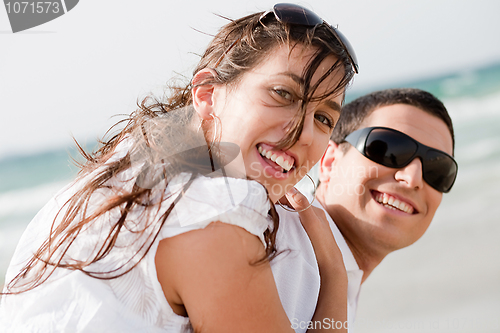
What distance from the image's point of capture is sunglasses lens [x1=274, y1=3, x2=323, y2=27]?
6.70 ft

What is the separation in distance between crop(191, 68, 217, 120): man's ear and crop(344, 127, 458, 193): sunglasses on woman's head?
1.49 m

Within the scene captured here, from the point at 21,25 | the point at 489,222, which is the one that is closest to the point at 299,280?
the point at 489,222

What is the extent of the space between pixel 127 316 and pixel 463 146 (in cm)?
1046

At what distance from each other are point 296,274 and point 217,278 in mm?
968

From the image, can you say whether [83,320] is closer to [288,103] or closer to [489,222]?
[288,103]

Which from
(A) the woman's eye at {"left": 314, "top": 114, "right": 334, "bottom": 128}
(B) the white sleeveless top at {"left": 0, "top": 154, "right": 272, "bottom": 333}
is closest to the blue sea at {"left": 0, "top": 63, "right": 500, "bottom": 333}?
(B) the white sleeveless top at {"left": 0, "top": 154, "right": 272, "bottom": 333}

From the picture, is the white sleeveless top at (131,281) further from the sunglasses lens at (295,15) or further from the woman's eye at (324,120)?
the sunglasses lens at (295,15)

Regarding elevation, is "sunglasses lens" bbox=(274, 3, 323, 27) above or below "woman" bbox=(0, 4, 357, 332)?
above

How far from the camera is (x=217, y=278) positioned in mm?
1489

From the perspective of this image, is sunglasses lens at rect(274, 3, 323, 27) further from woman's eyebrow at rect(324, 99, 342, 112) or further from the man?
the man

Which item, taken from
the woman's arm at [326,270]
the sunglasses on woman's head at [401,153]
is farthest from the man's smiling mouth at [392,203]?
the woman's arm at [326,270]

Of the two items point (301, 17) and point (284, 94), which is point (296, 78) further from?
point (301, 17)

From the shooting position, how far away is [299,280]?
2.35 meters

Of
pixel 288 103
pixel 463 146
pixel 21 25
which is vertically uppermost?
pixel 288 103
